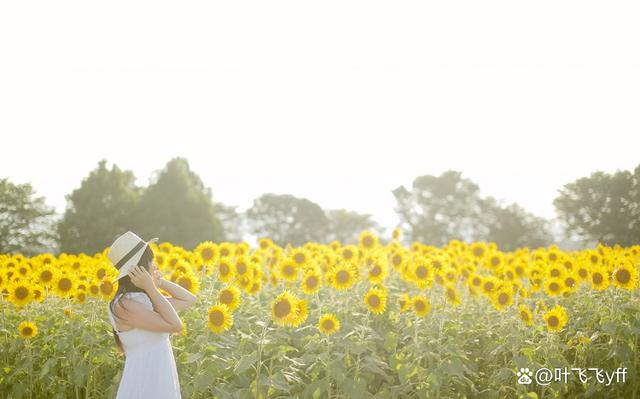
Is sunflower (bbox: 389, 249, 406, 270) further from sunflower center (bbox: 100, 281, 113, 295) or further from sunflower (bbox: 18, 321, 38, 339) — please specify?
sunflower (bbox: 18, 321, 38, 339)

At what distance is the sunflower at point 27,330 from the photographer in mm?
7223

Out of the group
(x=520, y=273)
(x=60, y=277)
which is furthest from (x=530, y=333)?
(x=60, y=277)

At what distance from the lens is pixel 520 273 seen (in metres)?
10.6

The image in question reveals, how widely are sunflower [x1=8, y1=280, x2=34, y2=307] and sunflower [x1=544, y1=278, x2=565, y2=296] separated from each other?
278 inches

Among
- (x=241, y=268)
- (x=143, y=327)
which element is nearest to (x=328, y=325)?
(x=241, y=268)

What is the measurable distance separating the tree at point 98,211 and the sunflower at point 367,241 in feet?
93.7

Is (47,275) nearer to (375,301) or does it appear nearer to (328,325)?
(328,325)

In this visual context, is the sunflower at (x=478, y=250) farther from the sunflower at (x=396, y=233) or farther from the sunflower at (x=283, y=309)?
the sunflower at (x=283, y=309)


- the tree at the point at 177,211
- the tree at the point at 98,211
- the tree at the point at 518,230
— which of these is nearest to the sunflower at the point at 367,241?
the tree at the point at 518,230

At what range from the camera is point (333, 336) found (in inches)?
258

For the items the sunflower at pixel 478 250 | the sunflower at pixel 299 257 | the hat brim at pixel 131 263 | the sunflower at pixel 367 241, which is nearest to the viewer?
the hat brim at pixel 131 263

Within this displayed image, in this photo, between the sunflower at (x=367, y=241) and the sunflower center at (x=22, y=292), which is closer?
the sunflower center at (x=22, y=292)

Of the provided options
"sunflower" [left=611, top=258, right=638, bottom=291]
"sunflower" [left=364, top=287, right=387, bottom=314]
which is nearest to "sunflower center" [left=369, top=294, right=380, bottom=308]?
"sunflower" [left=364, top=287, right=387, bottom=314]

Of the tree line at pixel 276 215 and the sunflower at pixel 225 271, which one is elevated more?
the tree line at pixel 276 215
